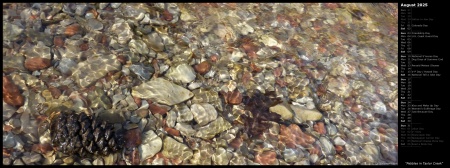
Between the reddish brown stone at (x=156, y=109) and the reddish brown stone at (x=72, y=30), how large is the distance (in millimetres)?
2066

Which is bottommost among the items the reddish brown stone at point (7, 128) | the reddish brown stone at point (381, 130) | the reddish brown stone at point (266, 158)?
the reddish brown stone at point (381, 130)

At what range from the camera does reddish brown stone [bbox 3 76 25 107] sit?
197 inches

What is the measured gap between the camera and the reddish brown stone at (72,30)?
6059mm

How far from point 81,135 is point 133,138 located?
76cm

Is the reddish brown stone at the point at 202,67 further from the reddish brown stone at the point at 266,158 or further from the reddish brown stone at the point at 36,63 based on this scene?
the reddish brown stone at the point at 36,63

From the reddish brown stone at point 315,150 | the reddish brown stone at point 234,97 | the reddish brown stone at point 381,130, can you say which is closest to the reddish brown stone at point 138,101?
the reddish brown stone at point 234,97

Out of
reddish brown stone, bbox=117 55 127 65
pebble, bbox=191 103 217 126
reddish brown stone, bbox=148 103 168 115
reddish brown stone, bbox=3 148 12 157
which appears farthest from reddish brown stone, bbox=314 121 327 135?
reddish brown stone, bbox=3 148 12 157

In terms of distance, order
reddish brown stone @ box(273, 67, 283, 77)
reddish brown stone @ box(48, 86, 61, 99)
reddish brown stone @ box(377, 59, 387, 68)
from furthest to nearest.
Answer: reddish brown stone @ box(377, 59, 387, 68)
reddish brown stone @ box(273, 67, 283, 77)
reddish brown stone @ box(48, 86, 61, 99)

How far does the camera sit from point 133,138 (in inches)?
199

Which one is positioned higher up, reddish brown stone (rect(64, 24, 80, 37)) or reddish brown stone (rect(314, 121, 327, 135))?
reddish brown stone (rect(64, 24, 80, 37))

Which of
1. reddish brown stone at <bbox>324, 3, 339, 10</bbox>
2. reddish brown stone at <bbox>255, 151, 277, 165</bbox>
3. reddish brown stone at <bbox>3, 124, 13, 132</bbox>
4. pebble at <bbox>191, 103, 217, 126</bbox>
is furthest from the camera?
reddish brown stone at <bbox>324, 3, 339, 10</bbox>

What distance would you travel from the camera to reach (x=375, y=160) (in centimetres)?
588

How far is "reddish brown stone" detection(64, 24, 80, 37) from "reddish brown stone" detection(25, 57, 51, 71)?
0.74 m

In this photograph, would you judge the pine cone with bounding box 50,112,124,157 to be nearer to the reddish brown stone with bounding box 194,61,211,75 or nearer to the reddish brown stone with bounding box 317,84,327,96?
the reddish brown stone with bounding box 194,61,211,75
